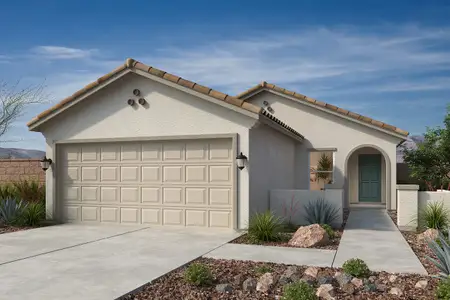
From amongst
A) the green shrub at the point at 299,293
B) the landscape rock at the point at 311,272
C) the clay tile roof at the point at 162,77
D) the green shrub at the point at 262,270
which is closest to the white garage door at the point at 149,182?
the clay tile roof at the point at 162,77

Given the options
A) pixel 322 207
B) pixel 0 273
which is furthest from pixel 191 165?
pixel 0 273

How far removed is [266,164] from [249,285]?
7167 mm

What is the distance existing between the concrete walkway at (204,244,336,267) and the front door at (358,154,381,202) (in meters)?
12.8

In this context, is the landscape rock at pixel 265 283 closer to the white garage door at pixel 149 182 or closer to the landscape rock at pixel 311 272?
the landscape rock at pixel 311 272

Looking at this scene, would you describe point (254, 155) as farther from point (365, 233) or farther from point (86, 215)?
point (86, 215)

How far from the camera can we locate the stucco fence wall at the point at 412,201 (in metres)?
12.0

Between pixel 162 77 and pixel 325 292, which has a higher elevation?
pixel 162 77

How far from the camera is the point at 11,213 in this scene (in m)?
13.1

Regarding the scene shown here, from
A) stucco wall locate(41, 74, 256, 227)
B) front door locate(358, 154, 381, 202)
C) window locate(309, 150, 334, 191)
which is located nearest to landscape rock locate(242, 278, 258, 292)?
stucco wall locate(41, 74, 256, 227)

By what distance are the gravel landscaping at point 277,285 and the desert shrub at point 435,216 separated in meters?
5.16

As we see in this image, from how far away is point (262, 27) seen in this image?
14414 mm

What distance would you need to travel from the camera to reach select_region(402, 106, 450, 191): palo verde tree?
19953mm

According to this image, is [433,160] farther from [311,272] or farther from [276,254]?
A: [311,272]

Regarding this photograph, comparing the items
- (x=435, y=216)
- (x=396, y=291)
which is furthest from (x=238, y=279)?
(x=435, y=216)
